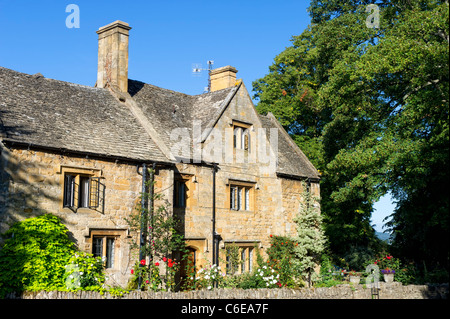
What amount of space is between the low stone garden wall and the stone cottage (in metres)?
3.78

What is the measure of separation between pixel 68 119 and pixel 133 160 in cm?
296

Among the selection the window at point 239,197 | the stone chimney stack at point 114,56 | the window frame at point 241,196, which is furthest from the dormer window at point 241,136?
the stone chimney stack at point 114,56

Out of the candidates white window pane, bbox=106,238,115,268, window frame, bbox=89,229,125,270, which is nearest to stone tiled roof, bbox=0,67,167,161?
window frame, bbox=89,229,125,270

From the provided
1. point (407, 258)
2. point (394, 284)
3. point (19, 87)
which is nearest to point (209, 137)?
point (19, 87)

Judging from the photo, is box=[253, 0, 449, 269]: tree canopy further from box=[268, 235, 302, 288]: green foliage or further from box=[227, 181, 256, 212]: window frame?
box=[227, 181, 256, 212]: window frame

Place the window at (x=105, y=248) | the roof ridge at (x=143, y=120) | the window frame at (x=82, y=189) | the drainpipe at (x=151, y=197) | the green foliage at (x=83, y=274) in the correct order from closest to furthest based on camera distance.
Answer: the green foliage at (x=83, y=274)
the window frame at (x=82, y=189)
the window at (x=105, y=248)
the drainpipe at (x=151, y=197)
the roof ridge at (x=143, y=120)

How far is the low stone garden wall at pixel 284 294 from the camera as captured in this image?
13766 millimetres

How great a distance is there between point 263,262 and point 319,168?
1017cm

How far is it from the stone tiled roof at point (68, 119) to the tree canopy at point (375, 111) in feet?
30.6

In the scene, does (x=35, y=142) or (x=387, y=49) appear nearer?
(x=35, y=142)

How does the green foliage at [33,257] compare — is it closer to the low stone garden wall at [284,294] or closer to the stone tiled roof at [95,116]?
the low stone garden wall at [284,294]

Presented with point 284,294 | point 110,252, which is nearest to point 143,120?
point 110,252

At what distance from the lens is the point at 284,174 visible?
84.3 ft
